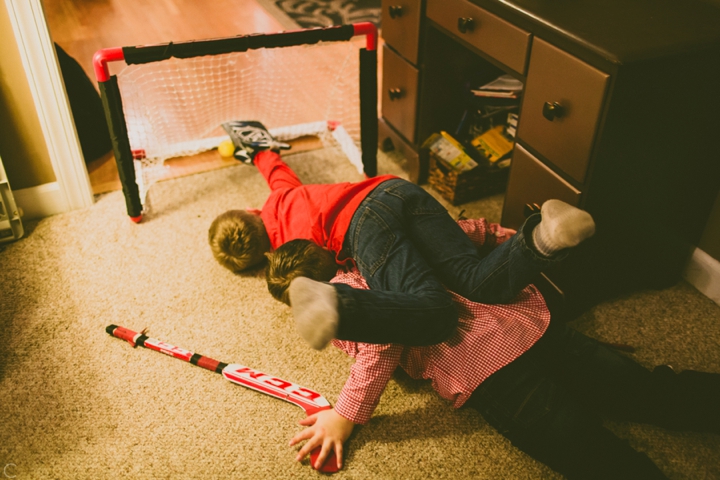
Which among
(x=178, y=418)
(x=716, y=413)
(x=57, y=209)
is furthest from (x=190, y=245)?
(x=716, y=413)

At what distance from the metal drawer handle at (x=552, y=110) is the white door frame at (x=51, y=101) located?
133cm

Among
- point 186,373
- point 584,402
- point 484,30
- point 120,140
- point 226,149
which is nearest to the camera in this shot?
point 584,402

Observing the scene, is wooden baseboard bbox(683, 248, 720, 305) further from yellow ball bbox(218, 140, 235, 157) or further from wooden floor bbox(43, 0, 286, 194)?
wooden floor bbox(43, 0, 286, 194)

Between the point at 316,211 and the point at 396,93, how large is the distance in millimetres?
697

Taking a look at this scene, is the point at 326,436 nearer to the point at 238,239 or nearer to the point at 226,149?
the point at 238,239

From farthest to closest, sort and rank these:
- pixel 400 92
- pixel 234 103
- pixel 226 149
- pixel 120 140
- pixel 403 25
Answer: pixel 234 103
pixel 226 149
pixel 400 92
pixel 403 25
pixel 120 140

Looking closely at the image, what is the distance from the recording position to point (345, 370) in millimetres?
1378

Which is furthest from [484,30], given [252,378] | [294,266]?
[252,378]

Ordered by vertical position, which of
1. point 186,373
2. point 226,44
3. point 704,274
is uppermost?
point 226,44

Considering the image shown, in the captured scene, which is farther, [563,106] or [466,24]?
[466,24]

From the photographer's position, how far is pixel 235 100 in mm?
2379

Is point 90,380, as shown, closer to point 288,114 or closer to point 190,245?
point 190,245

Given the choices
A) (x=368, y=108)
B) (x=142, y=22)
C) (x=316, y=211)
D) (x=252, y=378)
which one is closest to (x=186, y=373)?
(x=252, y=378)

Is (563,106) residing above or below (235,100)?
above
